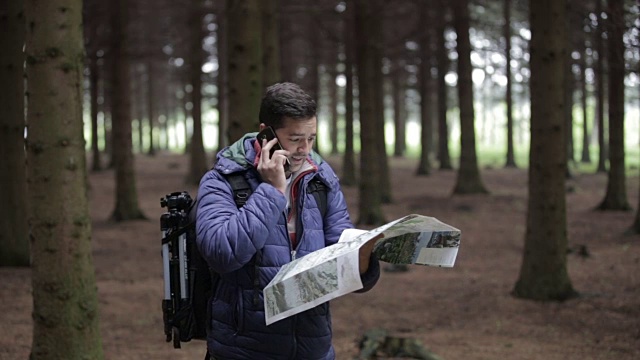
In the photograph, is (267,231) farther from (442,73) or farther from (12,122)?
(442,73)

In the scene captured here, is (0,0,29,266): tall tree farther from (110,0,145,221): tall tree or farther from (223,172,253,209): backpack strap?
(223,172,253,209): backpack strap

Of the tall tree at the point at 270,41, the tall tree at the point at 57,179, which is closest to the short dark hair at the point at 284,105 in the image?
the tall tree at the point at 57,179

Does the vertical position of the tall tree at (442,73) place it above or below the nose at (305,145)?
above

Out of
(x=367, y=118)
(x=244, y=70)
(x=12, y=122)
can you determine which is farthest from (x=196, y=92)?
(x=244, y=70)

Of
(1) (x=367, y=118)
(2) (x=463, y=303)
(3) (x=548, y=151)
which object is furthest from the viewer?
(1) (x=367, y=118)

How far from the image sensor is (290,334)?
3215 mm

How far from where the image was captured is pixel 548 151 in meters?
9.80

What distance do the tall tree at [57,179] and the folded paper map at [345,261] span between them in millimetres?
2799

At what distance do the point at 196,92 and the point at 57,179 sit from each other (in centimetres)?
1877

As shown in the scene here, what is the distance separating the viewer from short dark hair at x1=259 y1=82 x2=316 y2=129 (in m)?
3.18

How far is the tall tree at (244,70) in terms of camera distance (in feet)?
31.2

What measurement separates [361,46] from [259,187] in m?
13.9

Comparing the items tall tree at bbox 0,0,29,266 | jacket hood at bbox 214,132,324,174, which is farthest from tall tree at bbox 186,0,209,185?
jacket hood at bbox 214,132,324,174

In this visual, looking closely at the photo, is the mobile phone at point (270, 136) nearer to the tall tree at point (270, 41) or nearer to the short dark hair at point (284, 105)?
the short dark hair at point (284, 105)
